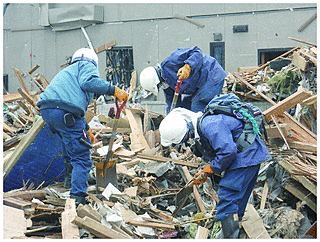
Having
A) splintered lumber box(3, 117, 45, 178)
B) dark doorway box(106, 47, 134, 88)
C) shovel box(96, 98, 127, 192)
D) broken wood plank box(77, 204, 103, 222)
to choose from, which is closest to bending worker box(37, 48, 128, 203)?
splintered lumber box(3, 117, 45, 178)

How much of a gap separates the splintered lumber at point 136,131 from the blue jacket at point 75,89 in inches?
104

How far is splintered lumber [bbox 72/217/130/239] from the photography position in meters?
4.41

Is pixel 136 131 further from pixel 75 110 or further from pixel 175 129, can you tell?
pixel 175 129

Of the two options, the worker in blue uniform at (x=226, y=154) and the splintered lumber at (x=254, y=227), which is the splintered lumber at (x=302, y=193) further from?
the worker in blue uniform at (x=226, y=154)

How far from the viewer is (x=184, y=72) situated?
613 cm

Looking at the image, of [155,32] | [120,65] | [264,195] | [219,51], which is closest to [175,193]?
[264,195]

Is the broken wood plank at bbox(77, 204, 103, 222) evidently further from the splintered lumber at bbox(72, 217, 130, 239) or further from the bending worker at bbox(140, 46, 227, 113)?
Result: the bending worker at bbox(140, 46, 227, 113)

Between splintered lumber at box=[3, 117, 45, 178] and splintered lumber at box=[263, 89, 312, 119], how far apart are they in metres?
3.26

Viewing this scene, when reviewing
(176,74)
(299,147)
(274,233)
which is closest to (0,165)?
(176,74)

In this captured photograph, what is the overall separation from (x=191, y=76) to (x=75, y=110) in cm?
175

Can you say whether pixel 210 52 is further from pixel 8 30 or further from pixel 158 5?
pixel 8 30

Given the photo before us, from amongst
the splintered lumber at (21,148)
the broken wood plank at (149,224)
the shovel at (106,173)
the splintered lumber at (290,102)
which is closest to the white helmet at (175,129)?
the broken wood plank at (149,224)

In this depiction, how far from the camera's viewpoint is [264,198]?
5766mm

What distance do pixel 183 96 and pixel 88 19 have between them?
8720 mm
